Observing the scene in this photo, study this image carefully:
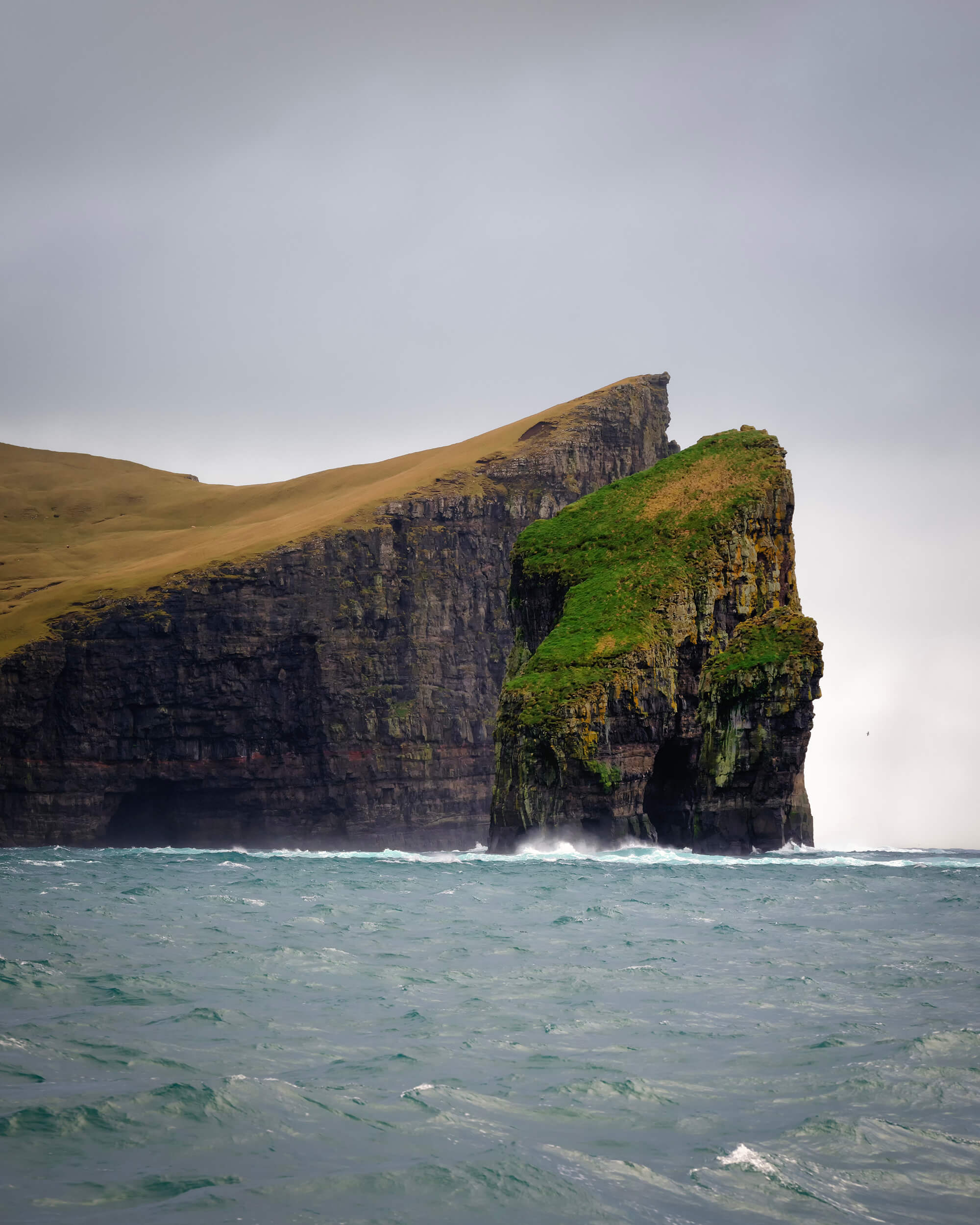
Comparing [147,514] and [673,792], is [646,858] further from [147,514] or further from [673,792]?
[147,514]

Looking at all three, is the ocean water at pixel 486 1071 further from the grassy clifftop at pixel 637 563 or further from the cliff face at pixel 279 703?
the cliff face at pixel 279 703

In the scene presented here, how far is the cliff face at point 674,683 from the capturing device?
6888cm

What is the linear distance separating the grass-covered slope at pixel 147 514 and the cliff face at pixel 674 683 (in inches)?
1494

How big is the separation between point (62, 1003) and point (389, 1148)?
7.68 meters

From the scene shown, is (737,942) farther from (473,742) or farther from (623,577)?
(473,742)

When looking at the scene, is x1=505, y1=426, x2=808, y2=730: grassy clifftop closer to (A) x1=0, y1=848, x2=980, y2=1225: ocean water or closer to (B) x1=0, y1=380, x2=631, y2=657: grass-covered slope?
(B) x1=0, y1=380, x2=631, y2=657: grass-covered slope

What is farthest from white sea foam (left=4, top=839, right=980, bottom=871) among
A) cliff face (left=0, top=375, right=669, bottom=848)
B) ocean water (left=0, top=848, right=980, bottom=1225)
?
ocean water (left=0, top=848, right=980, bottom=1225)

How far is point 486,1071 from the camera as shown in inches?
522

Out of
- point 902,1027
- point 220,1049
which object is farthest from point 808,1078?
point 220,1049

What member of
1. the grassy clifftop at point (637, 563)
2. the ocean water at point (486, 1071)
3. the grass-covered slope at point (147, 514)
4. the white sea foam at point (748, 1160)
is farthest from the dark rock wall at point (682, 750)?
the white sea foam at point (748, 1160)

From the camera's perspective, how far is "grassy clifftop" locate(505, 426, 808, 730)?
235 feet

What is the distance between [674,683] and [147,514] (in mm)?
105759

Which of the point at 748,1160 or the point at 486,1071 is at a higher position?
the point at 748,1160

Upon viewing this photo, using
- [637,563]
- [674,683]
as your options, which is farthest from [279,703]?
[674,683]
